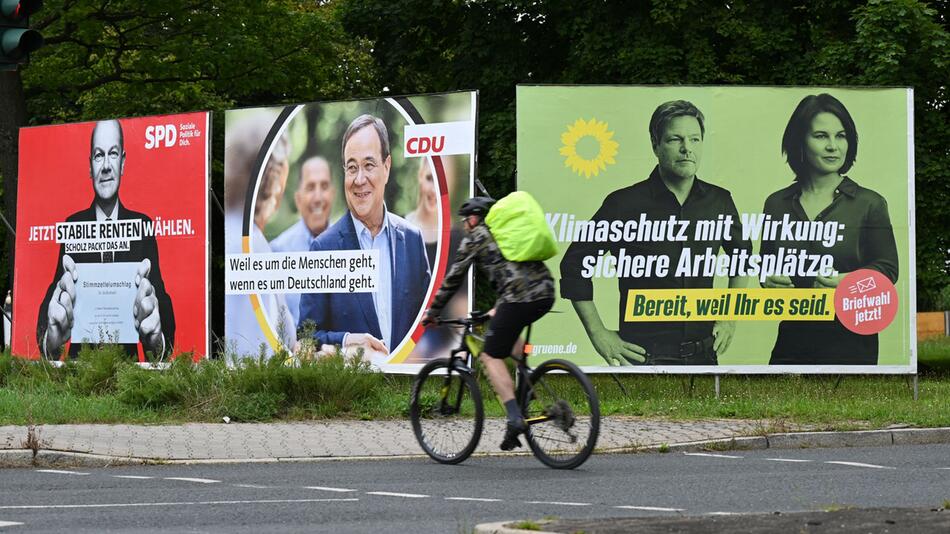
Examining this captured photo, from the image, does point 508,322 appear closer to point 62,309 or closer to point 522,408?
point 522,408

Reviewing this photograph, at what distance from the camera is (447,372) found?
1077 centimetres

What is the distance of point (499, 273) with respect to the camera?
10000 millimetres

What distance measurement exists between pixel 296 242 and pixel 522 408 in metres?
7.32

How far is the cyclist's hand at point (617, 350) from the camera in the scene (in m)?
15.4

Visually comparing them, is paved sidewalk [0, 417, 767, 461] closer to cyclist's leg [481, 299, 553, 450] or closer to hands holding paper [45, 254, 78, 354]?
cyclist's leg [481, 299, 553, 450]

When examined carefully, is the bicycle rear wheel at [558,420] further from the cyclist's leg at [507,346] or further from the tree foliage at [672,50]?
the tree foliage at [672,50]

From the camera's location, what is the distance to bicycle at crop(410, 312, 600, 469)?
9.83m

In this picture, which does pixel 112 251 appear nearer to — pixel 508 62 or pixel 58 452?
pixel 58 452

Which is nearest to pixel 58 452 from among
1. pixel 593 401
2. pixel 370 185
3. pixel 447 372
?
pixel 447 372

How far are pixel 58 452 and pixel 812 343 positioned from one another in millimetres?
8121

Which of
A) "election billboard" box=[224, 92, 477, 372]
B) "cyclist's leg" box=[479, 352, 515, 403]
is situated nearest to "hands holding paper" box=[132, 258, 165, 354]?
"election billboard" box=[224, 92, 477, 372]

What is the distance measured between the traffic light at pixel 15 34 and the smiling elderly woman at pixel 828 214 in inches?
325

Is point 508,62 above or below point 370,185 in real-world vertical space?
above

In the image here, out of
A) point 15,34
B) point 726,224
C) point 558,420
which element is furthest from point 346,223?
point 558,420
